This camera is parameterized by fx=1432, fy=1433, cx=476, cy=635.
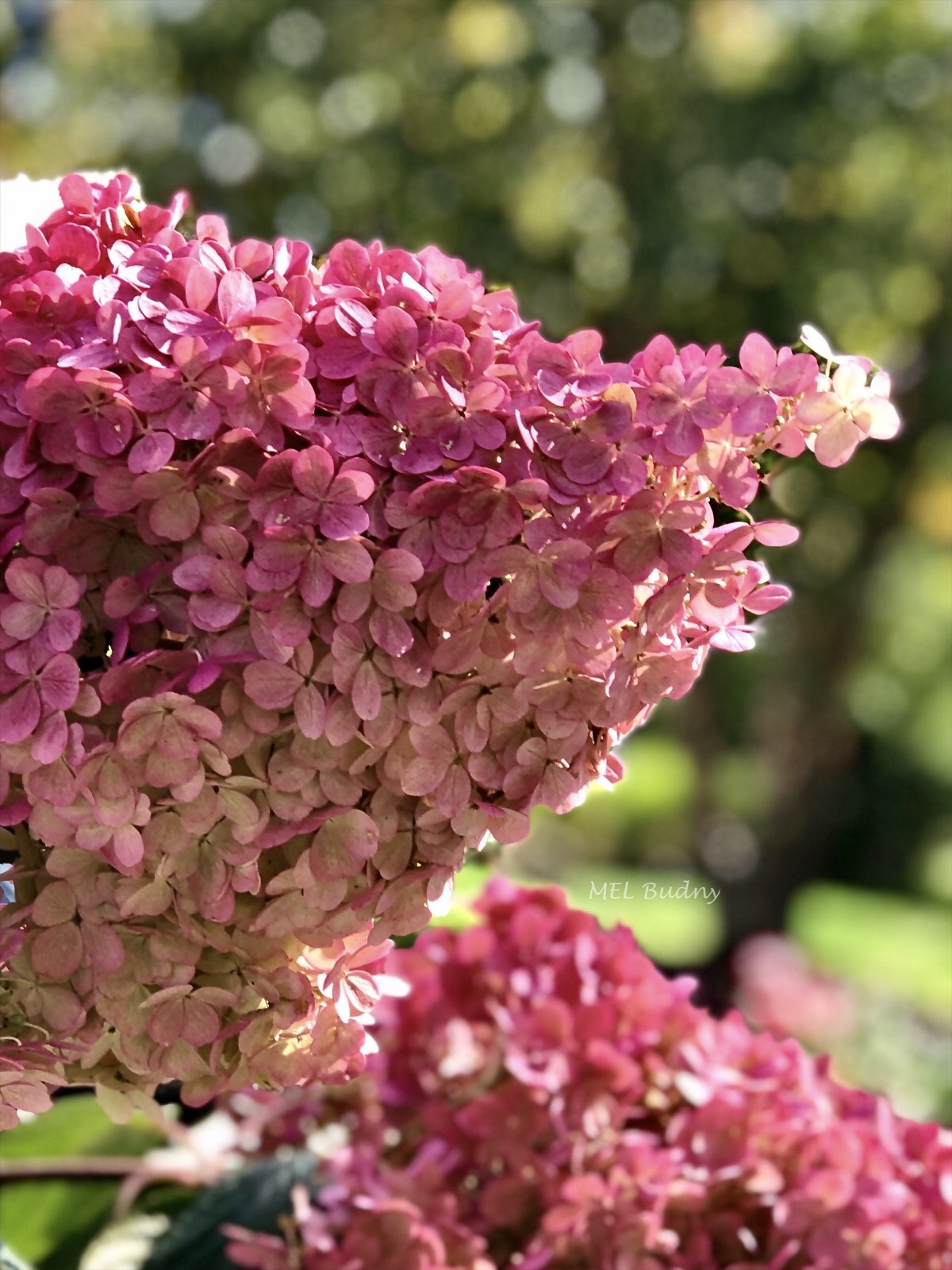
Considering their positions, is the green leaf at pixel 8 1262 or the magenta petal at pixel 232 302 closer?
the magenta petal at pixel 232 302

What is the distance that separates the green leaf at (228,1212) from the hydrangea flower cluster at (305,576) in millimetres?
287

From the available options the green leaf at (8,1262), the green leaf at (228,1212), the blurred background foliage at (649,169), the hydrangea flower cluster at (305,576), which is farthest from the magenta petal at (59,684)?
the blurred background foliage at (649,169)

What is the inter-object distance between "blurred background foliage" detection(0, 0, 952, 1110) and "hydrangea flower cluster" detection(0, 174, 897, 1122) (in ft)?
18.0

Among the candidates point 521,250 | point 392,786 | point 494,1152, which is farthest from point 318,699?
point 521,250

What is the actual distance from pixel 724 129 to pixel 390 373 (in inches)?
249

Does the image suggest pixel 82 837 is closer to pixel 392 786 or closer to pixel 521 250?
pixel 392 786

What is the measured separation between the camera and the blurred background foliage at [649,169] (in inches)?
245

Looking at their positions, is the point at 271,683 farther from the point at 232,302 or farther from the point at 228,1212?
the point at 228,1212

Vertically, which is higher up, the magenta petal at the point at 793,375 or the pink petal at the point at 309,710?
the magenta petal at the point at 793,375

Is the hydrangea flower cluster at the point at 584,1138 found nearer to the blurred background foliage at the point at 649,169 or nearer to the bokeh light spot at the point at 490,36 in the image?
the blurred background foliage at the point at 649,169

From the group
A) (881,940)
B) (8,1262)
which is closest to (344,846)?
(8,1262)

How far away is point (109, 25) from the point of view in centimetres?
665

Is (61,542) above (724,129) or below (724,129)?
below

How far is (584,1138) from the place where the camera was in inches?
Result: 23.2
